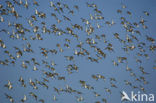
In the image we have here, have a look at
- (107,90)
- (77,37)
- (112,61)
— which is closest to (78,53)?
(77,37)

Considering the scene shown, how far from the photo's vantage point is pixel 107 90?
24.0 metres

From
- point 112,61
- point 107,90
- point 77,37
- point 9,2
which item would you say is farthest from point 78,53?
point 9,2

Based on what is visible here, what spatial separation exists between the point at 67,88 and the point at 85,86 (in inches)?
66.3

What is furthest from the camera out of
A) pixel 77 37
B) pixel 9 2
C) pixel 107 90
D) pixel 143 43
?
pixel 107 90

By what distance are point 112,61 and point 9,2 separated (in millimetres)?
9813

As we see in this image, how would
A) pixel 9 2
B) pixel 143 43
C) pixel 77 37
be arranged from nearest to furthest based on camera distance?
pixel 9 2, pixel 77 37, pixel 143 43

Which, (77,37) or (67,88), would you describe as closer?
(77,37)

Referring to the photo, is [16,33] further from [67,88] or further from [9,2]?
[67,88]

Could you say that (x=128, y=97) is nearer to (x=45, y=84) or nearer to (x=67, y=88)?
(x=67, y=88)

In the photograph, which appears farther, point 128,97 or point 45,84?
point 128,97

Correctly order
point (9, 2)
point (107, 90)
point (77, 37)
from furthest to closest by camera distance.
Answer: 1. point (107, 90)
2. point (77, 37)
3. point (9, 2)

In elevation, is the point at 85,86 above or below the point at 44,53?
below

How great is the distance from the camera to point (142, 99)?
25.2m

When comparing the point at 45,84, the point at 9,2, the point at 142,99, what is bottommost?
the point at 142,99
